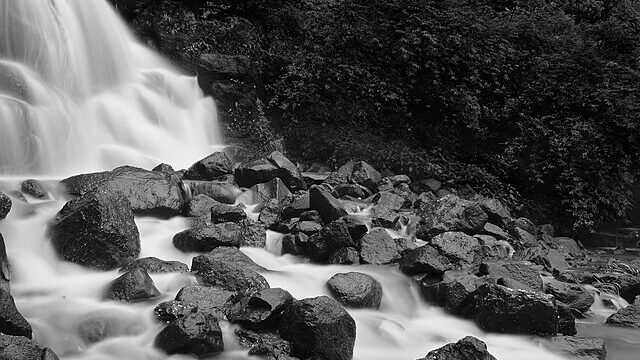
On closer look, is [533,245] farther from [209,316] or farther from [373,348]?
[209,316]

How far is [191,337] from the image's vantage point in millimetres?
4742

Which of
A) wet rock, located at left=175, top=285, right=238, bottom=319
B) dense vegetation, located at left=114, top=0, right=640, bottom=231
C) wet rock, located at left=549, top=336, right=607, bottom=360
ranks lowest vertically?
wet rock, located at left=175, top=285, right=238, bottom=319

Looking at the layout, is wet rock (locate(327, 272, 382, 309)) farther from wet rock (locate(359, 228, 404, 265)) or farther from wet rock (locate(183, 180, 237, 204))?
wet rock (locate(183, 180, 237, 204))

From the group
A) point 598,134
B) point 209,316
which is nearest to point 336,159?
point 598,134

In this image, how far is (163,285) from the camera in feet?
19.6

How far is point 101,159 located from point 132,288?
5123 millimetres

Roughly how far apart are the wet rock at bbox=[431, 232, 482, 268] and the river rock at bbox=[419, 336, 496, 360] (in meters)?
2.63

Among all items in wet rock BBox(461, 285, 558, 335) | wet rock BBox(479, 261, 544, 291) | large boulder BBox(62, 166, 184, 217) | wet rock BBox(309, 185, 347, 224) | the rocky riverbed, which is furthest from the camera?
wet rock BBox(309, 185, 347, 224)

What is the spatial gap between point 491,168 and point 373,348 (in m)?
7.98

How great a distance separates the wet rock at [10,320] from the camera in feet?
14.3

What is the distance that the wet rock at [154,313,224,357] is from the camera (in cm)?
476

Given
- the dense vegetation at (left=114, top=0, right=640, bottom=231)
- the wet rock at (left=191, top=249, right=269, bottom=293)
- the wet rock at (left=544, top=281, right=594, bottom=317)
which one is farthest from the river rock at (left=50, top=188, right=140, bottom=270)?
the dense vegetation at (left=114, top=0, right=640, bottom=231)

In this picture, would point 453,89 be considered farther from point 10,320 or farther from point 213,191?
point 10,320

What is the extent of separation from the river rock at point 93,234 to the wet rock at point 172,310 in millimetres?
1309
